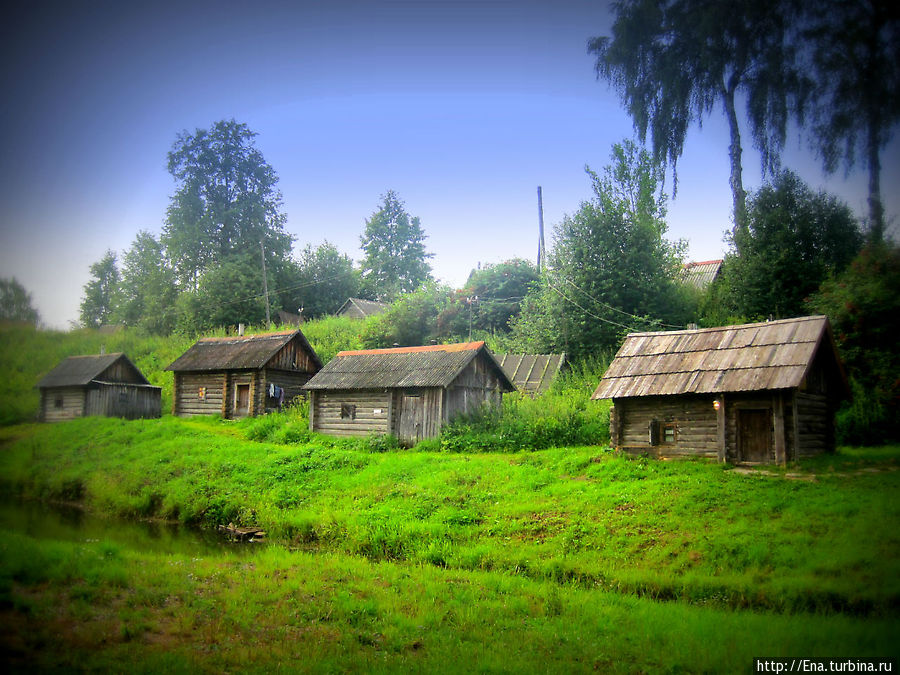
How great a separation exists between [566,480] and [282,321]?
3704 centimetres

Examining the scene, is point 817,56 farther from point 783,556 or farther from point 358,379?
point 358,379

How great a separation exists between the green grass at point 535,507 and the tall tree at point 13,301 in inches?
97.3

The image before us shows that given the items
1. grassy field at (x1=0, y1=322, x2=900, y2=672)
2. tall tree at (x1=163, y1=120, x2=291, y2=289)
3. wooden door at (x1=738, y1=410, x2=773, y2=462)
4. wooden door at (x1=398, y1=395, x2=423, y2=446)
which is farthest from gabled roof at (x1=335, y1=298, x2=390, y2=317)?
wooden door at (x1=738, y1=410, x2=773, y2=462)

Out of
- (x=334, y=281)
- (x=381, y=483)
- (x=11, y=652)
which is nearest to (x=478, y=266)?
(x=334, y=281)

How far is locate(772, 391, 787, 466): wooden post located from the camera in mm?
16203

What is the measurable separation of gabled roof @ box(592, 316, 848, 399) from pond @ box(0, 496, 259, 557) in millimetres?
12675

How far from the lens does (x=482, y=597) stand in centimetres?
1045

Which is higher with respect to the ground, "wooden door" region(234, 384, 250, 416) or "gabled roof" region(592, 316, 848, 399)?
"gabled roof" region(592, 316, 848, 399)

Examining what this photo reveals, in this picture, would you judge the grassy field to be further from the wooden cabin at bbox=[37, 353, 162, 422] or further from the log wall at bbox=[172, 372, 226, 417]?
the log wall at bbox=[172, 372, 226, 417]

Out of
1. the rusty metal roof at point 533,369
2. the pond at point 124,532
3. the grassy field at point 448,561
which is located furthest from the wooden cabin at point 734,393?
the pond at point 124,532

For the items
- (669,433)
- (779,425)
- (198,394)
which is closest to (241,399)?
(198,394)

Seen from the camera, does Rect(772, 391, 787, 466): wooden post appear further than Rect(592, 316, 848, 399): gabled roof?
No

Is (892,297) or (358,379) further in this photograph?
(358,379)

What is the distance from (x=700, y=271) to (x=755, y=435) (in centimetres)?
2879
